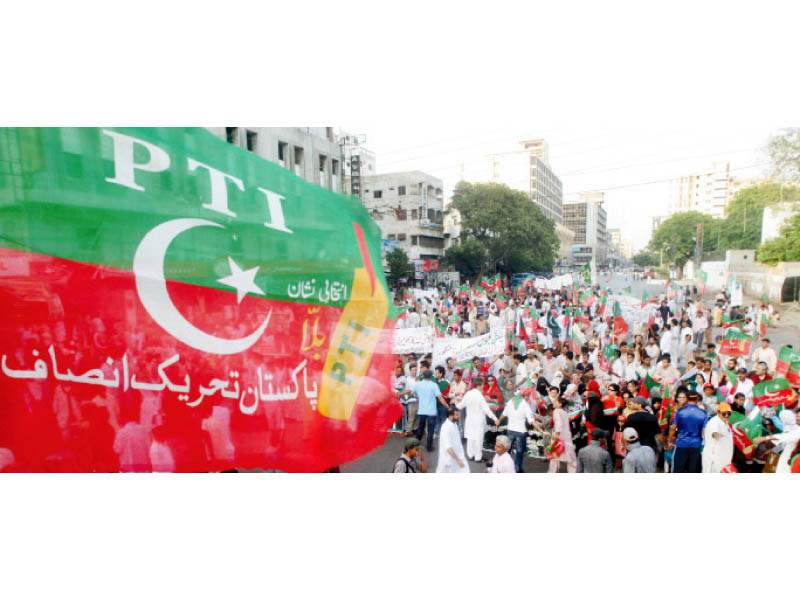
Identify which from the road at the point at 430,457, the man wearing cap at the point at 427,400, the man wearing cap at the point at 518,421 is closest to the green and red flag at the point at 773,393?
the road at the point at 430,457

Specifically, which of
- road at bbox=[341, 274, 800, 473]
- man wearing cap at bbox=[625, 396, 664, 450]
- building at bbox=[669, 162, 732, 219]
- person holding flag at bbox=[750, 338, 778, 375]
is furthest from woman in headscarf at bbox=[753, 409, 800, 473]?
building at bbox=[669, 162, 732, 219]

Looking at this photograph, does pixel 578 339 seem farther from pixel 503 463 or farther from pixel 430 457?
pixel 430 457

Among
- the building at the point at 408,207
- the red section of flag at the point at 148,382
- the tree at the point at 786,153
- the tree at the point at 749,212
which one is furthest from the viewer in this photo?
the building at the point at 408,207

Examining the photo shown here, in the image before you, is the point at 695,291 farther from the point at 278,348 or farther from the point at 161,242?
the point at 161,242

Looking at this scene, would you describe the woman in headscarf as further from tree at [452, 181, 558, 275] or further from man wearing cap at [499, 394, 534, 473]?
tree at [452, 181, 558, 275]

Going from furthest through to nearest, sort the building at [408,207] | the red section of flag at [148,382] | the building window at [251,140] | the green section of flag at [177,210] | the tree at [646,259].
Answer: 1. the tree at [646,259]
2. the building at [408,207]
3. the building window at [251,140]
4. the red section of flag at [148,382]
5. the green section of flag at [177,210]

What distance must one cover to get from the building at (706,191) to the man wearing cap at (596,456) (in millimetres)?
Answer: 2055

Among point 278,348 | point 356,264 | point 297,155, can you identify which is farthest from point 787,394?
point 297,155

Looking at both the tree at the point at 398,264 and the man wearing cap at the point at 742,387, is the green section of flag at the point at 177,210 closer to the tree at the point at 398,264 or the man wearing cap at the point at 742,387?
the tree at the point at 398,264

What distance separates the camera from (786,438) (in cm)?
357

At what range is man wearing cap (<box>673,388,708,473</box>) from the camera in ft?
12.0

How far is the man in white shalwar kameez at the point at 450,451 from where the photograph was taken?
3.73 metres

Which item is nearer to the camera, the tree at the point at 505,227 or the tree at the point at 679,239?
the tree at the point at 505,227

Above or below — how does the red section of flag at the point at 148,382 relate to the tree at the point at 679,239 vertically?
below
